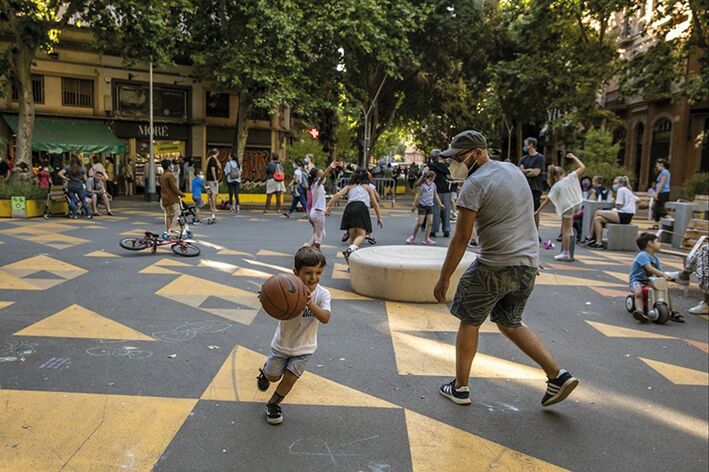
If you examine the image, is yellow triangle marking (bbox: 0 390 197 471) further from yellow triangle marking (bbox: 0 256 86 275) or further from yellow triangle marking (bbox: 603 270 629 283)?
yellow triangle marking (bbox: 603 270 629 283)

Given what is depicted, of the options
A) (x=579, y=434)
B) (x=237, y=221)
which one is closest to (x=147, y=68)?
(x=237, y=221)

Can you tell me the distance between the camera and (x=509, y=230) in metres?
3.80

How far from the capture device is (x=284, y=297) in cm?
326

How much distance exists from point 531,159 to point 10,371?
8202 millimetres

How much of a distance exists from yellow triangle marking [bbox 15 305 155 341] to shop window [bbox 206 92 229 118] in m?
24.4

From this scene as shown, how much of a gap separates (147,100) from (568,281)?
23.9 meters

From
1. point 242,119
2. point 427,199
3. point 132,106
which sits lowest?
point 427,199

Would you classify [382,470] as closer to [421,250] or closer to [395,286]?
[395,286]

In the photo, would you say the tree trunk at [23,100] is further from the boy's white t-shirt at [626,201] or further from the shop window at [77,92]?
the boy's white t-shirt at [626,201]

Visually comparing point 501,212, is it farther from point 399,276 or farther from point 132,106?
point 132,106

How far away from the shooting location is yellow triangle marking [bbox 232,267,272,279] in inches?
324

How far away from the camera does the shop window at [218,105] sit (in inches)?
1141

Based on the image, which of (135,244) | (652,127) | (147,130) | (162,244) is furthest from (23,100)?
(652,127)

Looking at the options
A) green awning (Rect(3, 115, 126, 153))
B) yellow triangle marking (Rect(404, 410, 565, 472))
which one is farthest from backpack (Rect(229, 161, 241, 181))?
yellow triangle marking (Rect(404, 410, 565, 472))
